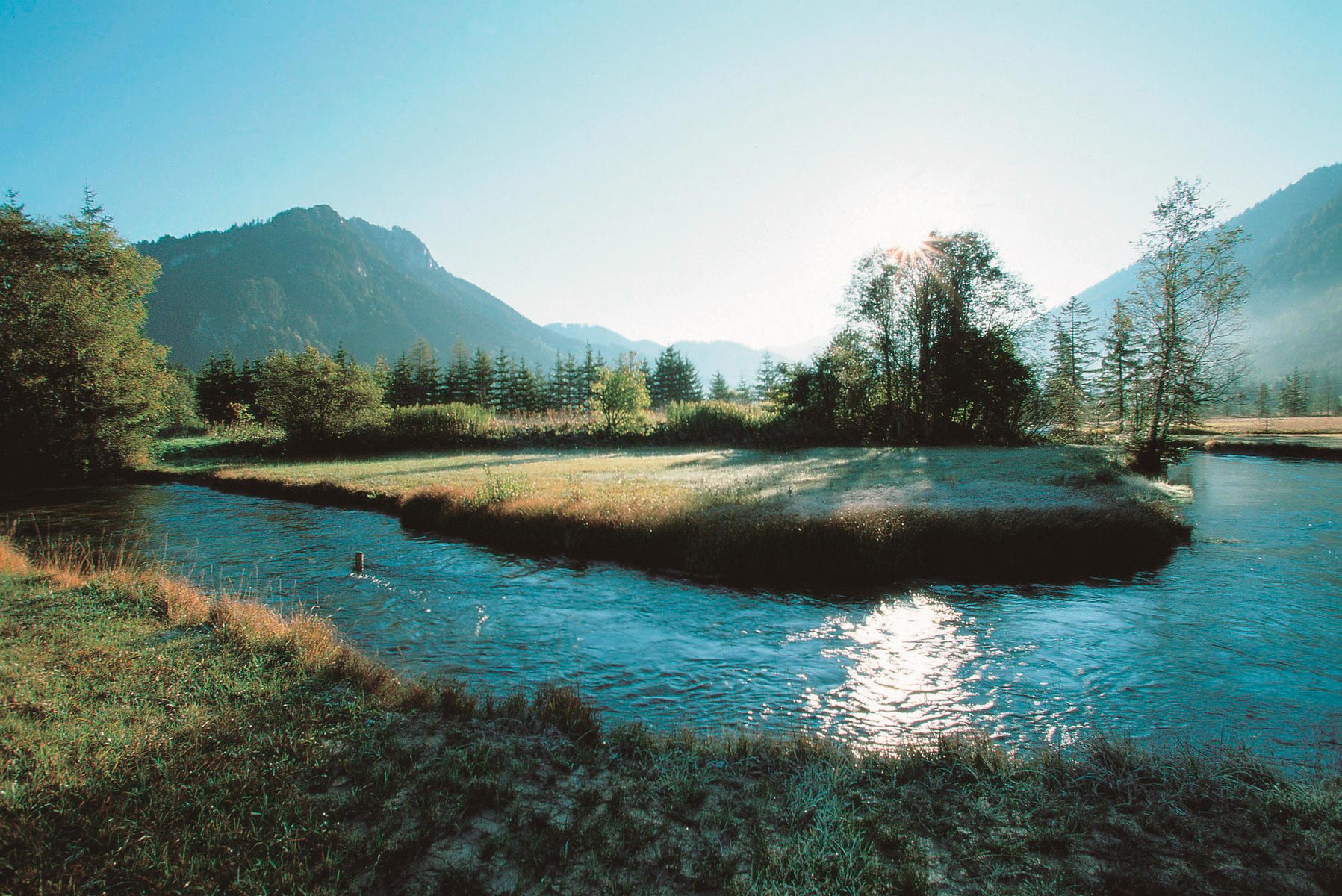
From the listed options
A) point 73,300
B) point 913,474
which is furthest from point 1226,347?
point 73,300

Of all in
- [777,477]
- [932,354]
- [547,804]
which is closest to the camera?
[547,804]

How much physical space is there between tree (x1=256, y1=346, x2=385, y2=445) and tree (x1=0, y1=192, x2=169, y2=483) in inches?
271

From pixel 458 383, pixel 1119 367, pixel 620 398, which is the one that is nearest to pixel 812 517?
pixel 1119 367

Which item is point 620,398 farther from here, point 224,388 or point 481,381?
point 224,388

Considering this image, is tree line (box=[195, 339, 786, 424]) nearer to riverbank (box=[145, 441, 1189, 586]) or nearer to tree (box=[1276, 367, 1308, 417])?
riverbank (box=[145, 441, 1189, 586])

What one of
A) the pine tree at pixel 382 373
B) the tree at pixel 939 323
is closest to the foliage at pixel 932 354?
the tree at pixel 939 323

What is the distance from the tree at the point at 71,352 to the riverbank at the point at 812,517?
1384 cm

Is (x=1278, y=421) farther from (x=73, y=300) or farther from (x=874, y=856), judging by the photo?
(x=73, y=300)

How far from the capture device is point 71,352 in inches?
1142

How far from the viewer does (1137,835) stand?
13.1 feet

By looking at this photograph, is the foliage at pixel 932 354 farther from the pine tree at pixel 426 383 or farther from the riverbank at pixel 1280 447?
the pine tree at pixel 426 383

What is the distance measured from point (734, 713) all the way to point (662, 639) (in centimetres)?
255

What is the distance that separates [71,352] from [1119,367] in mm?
55736

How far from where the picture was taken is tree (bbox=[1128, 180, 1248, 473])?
24.0m
